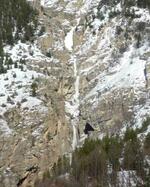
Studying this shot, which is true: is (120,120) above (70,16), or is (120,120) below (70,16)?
below

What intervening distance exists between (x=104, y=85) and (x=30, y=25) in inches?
718

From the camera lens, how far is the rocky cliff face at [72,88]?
66.9m

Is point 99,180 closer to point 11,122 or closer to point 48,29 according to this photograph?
point 11,122

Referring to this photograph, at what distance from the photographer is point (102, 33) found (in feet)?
270

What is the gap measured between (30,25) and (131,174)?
1300 inches

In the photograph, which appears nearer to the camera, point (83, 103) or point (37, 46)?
point (83, 103)

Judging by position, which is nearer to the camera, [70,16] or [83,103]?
[83,103]

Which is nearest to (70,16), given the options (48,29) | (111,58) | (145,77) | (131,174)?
(48,29)

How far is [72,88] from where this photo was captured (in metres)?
77.6

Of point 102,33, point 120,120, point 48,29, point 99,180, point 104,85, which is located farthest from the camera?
point 48,29

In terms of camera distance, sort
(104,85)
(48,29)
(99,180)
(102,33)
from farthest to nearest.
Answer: (48,29) → (102,33) → (104,85) → (99,180)

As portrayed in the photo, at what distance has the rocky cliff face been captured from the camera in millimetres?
66875

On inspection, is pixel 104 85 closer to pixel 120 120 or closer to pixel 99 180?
pixel 120 120

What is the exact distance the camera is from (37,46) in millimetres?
83125
